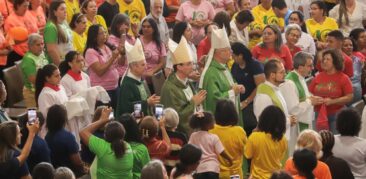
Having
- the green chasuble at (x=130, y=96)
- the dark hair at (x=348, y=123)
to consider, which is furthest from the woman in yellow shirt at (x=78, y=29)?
the dark hair at (x=348, y=123)

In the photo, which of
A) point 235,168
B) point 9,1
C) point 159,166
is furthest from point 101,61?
point 159,166

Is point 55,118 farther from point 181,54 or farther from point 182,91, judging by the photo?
point 181,54

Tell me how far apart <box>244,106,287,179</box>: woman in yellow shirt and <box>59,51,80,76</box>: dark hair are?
271 centimetres

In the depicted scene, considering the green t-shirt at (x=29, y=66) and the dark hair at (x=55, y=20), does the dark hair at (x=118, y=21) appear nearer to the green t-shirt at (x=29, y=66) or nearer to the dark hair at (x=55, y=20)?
the dark hair at (x=55, y=20)

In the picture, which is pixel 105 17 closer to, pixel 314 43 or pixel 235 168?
pixel 314 43

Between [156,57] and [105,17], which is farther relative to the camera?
[105,17]

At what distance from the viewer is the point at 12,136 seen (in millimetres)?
10977

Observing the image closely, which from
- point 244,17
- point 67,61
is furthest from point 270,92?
point 244,17

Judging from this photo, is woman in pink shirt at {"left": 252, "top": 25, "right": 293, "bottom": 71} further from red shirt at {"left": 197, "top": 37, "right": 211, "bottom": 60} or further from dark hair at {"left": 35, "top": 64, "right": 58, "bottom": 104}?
dark hair at {"left": 35, "top": 64, "right": 58, "bottom": 104}

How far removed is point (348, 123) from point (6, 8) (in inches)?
202

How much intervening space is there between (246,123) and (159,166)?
148 inches

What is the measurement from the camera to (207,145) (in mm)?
11734

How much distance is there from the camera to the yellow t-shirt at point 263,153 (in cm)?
1161

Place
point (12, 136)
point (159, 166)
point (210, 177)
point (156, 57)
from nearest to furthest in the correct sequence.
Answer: point (159, 166), point (12, 136), point (210, 177), point (156, 57)
